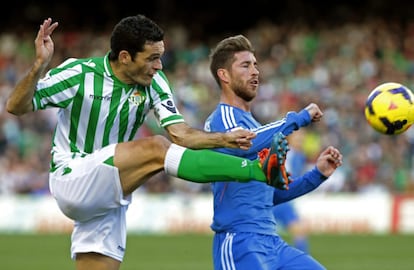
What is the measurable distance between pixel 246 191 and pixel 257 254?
495 mm

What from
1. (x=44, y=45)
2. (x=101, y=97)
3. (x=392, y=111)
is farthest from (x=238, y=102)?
(x=44, y=45)

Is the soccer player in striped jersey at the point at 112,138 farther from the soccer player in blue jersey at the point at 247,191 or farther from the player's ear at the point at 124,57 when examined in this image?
the soccer player in blue jersey at the point at 247,191

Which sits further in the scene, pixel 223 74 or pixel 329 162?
pixel 223 74

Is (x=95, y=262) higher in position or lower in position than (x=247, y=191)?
lower

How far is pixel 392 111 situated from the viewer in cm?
763

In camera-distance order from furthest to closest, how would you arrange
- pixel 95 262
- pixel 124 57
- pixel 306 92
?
pixel 306 92 → pixel 95 262 → pixel 124 57

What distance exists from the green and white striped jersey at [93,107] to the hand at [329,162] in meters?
1.13

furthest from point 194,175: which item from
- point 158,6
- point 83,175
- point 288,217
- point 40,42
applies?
point 158,6

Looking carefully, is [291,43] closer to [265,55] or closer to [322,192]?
[265,55]

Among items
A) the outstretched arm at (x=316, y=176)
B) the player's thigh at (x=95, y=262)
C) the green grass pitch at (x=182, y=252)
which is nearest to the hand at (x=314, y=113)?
the outstretched arm at (x=316, y=176)

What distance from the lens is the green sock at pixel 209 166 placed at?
6.68 m

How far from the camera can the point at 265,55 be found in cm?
2425

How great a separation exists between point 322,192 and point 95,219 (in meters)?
13.3

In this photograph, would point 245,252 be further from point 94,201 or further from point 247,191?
point 94,201
